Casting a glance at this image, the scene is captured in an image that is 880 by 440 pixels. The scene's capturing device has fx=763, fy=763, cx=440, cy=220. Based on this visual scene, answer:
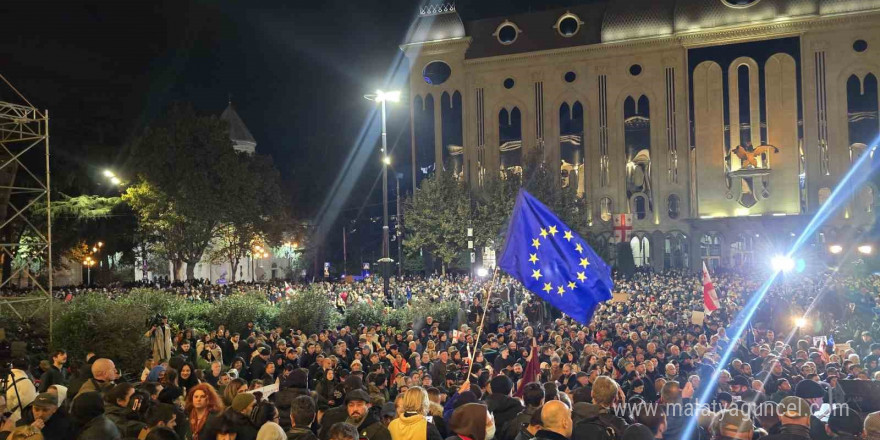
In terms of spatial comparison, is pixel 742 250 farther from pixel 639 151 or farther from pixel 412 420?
pixel 412 420

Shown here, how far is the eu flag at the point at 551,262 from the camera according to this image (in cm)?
972

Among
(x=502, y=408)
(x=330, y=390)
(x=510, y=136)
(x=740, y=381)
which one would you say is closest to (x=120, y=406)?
(x=330, y=390)

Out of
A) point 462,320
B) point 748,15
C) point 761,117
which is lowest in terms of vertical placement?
point 462,320

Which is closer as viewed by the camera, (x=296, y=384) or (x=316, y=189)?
(x=296, y=384)

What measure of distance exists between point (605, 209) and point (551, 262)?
144ft

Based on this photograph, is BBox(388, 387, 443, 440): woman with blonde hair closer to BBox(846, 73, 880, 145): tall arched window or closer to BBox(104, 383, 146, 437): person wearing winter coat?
BBox(104, 383, 146, 437): person wearing winter coat

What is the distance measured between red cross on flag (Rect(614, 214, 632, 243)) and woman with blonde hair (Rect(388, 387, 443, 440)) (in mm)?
42311

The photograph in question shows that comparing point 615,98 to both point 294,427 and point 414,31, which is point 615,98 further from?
point 294,427

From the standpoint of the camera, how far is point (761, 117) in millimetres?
49188

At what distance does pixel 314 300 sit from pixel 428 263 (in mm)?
34710

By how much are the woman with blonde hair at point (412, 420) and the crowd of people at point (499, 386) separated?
10 millimetres

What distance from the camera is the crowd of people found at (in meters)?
5.68

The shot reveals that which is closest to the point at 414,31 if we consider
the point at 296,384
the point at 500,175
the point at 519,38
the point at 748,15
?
the point at 519,38

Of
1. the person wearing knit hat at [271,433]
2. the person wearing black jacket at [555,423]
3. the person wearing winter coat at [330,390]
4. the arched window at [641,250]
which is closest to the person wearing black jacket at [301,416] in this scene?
the person wearing knit hat at [271,433]
